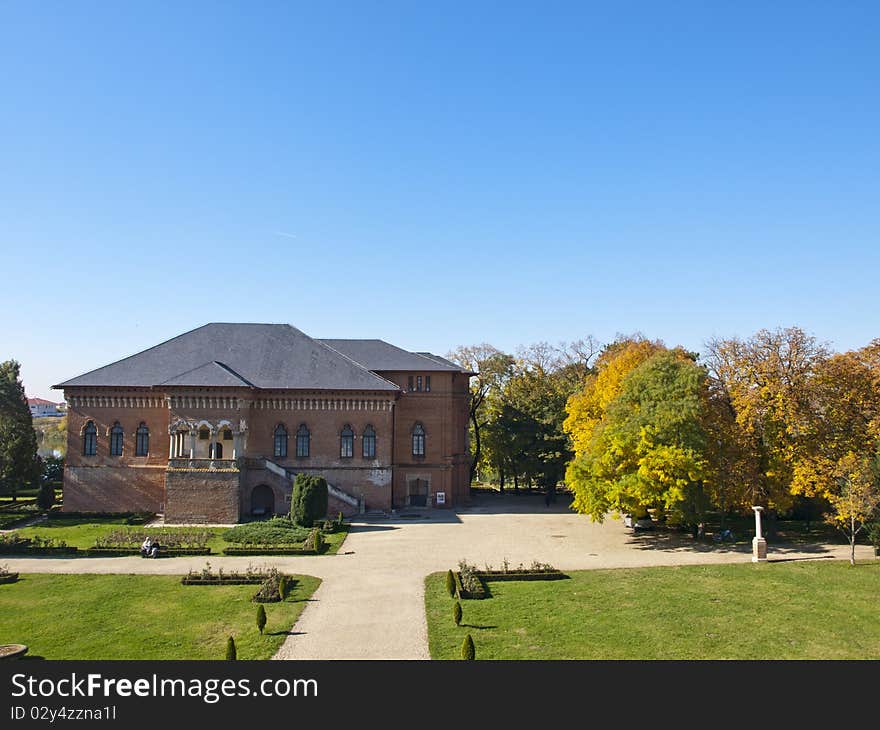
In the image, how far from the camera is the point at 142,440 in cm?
5259

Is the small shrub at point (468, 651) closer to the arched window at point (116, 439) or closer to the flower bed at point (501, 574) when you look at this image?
the flower bed at point (501, 574)

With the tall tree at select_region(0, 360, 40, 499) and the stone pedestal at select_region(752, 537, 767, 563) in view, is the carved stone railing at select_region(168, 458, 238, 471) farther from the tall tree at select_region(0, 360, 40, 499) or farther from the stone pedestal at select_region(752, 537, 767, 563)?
the stone pedestal at select_region(752, 537, 767, 563)

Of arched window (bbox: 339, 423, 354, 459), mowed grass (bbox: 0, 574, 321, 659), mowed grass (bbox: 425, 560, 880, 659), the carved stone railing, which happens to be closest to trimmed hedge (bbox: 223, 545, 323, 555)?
mowed grass (bbox: 0, 574, 321, 659)

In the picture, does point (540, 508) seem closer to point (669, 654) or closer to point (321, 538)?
point (321, 538)

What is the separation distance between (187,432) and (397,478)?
16.8 meters

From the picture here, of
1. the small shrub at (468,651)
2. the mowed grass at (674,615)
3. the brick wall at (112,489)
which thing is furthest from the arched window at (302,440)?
the small shrub at (468,651)

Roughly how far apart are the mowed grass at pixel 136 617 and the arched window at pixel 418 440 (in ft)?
89.2

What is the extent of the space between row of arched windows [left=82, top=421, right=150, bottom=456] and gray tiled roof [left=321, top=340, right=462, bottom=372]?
57.6ft

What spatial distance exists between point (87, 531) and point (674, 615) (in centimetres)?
3657

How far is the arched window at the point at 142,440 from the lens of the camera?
52500mm

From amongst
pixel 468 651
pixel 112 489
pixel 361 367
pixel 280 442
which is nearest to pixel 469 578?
pixel 468 651

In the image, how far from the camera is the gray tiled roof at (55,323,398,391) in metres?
52.4

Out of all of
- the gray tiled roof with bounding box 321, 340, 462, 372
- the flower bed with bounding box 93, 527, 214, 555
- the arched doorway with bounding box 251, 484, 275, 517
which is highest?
the gray tiled roof with bounding box 321, 340, 462, 372
